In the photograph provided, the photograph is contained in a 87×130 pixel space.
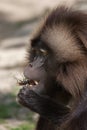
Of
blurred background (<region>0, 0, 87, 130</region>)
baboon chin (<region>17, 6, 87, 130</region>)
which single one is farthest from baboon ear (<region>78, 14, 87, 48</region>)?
blurred background (<region>0, 0, 87, 130</region>)

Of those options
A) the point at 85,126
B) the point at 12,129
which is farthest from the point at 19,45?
Answer: the point at 85,126

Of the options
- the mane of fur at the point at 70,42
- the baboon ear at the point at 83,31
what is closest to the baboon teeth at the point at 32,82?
the mane of fur at the point at 70,42

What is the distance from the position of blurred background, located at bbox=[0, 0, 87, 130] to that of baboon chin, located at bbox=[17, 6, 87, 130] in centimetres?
42

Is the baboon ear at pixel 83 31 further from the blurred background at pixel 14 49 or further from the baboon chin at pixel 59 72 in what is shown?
the blurred background at pixel 14 49

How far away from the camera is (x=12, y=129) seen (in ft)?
21.5

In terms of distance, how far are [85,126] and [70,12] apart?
0.95 m

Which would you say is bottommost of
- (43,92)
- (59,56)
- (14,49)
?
(43,92)

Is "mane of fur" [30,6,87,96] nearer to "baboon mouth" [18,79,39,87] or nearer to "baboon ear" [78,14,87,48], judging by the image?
"baboon ear" [78,14,87,48]

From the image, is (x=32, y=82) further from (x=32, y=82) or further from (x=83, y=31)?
(x=83, y=31)

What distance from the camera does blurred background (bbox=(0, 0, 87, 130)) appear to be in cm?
709

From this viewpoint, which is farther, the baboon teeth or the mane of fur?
the baboon teeth

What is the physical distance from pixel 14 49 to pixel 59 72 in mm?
5870

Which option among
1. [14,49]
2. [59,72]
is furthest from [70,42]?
[14,49]

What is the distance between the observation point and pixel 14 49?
10352 mm
